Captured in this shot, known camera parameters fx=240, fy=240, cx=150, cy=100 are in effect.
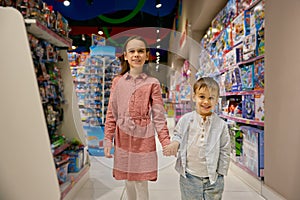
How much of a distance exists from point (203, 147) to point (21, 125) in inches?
33.4

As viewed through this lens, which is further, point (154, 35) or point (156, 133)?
point (156, 133)

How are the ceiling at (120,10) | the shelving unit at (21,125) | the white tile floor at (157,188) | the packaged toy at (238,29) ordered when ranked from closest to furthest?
the shelving unit at (21,125) < the white tile floor at (157,188) < the packaged toy at (238,29) < the ceiling at (120,10)

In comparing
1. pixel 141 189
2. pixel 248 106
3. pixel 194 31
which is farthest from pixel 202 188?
pixel 194 31

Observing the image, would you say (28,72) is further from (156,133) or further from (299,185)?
(299,185)

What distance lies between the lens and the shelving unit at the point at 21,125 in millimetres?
986

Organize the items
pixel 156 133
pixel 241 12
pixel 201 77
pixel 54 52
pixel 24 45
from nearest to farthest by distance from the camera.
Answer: pixel 24 45
pixel 201 77
pixel 156 133
pixel 54 52
pixel 241 12

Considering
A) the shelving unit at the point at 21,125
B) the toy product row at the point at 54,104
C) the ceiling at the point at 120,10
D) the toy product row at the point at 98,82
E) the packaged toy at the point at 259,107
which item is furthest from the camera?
the ceiling at the point at 120,10

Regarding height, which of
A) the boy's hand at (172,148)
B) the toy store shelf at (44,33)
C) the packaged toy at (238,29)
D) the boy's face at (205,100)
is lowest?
the boy's hand at (172,148)

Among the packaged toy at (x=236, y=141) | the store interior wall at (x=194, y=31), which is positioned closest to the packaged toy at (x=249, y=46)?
the store interior wall at (x=194, y=31)

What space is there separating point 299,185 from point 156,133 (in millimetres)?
976

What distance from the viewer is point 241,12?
98.4 inches

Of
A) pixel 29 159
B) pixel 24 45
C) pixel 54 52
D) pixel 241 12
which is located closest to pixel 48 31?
pixel 54 52

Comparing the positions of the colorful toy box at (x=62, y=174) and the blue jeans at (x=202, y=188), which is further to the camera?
the colorful toy box at (x=62, y=174)

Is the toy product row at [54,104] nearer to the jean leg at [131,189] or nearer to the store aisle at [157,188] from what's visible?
the store aisle at [157,188]
